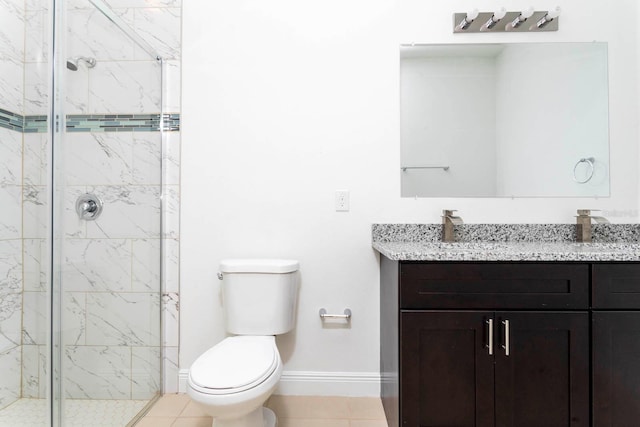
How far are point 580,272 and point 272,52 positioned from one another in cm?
163

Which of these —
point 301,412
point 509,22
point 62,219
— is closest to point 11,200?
point 62,219

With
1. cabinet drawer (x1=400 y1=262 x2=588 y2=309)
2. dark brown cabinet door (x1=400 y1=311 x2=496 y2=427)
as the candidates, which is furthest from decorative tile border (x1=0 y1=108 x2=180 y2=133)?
dark brown cabinet door (x1=400 y1=311 x2=496 y2=427)

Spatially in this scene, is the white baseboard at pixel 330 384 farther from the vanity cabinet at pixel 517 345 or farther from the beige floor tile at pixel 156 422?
the vanity cabinet at pixel 517 345

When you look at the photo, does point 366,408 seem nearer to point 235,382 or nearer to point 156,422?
point 235,382

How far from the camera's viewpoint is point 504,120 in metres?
1.75

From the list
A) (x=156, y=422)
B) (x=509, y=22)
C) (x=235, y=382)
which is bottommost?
(x=156, y=422)

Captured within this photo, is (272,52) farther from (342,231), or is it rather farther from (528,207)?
(528,207)

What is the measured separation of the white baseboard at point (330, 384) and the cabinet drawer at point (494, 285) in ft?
2.35

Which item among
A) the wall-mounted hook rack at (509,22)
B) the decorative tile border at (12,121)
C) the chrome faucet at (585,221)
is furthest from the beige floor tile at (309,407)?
the wall-mounted hook rack at (509,22)

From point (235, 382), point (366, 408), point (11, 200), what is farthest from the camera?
point (366, 408)

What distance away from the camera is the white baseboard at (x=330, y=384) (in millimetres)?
1744

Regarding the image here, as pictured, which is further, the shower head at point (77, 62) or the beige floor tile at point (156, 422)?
the beige floor tile at point (156, 422)

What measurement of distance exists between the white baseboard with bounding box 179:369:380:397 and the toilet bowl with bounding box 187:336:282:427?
0.36 metres

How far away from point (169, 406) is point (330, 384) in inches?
30.6
